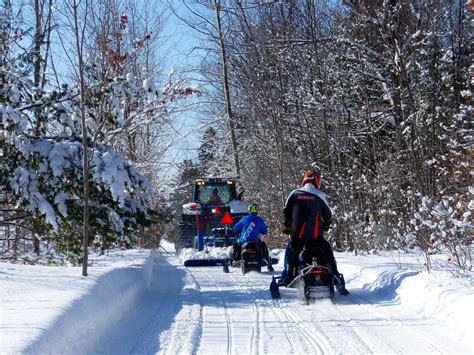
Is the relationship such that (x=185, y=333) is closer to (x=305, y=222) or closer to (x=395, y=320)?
(x=395, y=320)

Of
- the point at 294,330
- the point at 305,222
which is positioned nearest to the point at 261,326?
the point at 294,330

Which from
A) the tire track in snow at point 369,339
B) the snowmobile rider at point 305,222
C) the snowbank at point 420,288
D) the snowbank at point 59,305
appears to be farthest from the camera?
the snowmobile rider at point 305,222

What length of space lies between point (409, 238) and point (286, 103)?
360 inches

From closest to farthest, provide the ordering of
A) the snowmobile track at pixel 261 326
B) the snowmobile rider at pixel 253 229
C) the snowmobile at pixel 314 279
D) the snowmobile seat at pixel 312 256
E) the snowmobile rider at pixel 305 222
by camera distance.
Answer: the snowmobile track at pixel 261 326 < the snowmobile at pixel 314 279 < the snowmobile seat at pixel 312 256 < the snowmobile rider at pixel 305 222 < the snowmobile rider at pixel 253 229

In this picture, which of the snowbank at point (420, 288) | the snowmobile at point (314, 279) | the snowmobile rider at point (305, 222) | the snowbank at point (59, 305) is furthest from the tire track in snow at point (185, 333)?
the snowbank at point (420, 288)

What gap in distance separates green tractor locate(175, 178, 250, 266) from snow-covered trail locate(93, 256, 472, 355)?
26.0ft

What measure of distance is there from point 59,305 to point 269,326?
2353 millimetres

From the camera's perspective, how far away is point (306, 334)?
22.1ft

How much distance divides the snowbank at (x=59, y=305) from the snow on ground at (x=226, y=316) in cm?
1

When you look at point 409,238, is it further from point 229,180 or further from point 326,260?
point 229,180

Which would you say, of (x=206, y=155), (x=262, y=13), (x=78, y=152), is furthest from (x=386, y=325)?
(x=206, y=155)

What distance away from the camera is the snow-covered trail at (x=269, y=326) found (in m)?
6.12

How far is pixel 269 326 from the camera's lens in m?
7.26

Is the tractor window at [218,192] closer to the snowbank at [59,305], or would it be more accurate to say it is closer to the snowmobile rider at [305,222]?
the snowbank at [59,305]
